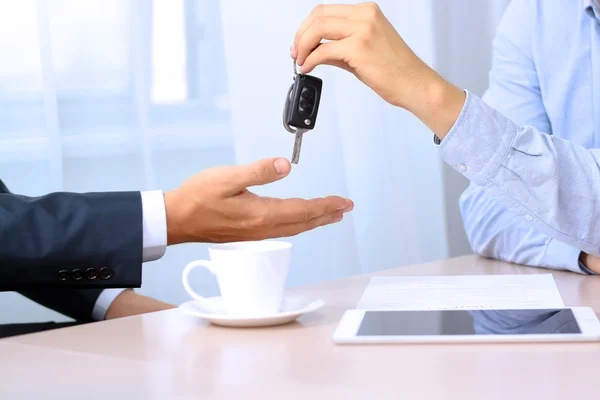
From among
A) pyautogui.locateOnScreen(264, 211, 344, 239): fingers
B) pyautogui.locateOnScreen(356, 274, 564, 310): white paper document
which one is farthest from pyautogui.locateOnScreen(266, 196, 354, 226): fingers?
pyautogui.locateOnScreen(356, 274, 564, 310): white paper document

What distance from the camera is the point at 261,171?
1.05 metres

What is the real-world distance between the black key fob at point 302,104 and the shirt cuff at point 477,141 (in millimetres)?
179

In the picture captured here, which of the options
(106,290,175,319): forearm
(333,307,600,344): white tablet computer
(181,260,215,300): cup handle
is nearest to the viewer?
(333,307,600,344): white tablet computer

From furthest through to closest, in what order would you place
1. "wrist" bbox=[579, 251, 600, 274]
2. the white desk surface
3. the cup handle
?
"wrist" bbox=[579, 251, 600, 274] < the cup handle < the white desk surface

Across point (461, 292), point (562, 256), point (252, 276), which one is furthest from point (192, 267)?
point (562, 256)

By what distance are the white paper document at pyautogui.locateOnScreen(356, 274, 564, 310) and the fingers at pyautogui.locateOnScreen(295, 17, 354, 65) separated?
1.09 feet

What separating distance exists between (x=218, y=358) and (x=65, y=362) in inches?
5.5

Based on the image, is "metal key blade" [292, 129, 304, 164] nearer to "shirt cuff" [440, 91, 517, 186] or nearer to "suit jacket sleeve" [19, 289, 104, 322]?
"shirt cuff" [440, 91, 517, 186]

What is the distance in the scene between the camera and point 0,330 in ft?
4.00

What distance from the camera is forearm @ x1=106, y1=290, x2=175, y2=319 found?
1324 millimetres

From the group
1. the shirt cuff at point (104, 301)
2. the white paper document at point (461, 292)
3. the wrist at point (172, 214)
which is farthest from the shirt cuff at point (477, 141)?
the shirt cuff at point (104, 301)

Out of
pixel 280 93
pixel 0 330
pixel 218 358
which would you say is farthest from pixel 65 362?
pixel 280 93

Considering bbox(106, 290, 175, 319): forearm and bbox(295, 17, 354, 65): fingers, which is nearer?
bbox(295, 17, 354, 65): fingers

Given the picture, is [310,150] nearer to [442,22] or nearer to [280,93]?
[280,93]
